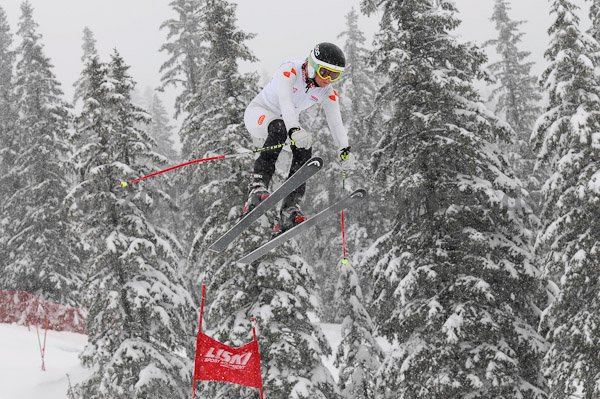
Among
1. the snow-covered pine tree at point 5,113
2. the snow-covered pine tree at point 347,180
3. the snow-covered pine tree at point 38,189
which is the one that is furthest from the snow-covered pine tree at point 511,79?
the snow-covered pine tree at point 5,113

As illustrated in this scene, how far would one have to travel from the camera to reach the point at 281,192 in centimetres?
695

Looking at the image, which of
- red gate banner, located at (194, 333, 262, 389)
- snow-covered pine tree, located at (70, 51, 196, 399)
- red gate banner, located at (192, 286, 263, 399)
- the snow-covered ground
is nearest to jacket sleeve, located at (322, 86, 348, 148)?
red gate banner, located at (192, 286, 263, 399)

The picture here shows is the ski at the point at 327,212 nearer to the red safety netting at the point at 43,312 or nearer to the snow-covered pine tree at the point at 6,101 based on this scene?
the red safety netting at the point at 43,312

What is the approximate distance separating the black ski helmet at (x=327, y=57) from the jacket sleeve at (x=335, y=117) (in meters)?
0.90

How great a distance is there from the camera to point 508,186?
42.4 feet

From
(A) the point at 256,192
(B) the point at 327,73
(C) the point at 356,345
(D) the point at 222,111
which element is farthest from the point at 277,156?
(C) the point at 356,345

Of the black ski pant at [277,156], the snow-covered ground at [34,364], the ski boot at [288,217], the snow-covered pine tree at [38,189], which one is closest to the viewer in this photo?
the black ski pant at [277,156]

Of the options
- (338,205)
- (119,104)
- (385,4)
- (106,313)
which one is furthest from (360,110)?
(338,205)

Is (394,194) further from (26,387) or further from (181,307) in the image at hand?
(26,387)

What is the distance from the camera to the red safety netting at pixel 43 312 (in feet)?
72.7

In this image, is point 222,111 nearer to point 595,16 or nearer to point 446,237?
point 446,237

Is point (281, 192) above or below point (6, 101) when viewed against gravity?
below

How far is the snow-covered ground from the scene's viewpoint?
60.1 feet

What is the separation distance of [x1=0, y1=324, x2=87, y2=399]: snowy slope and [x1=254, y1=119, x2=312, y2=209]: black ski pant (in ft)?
46.0
